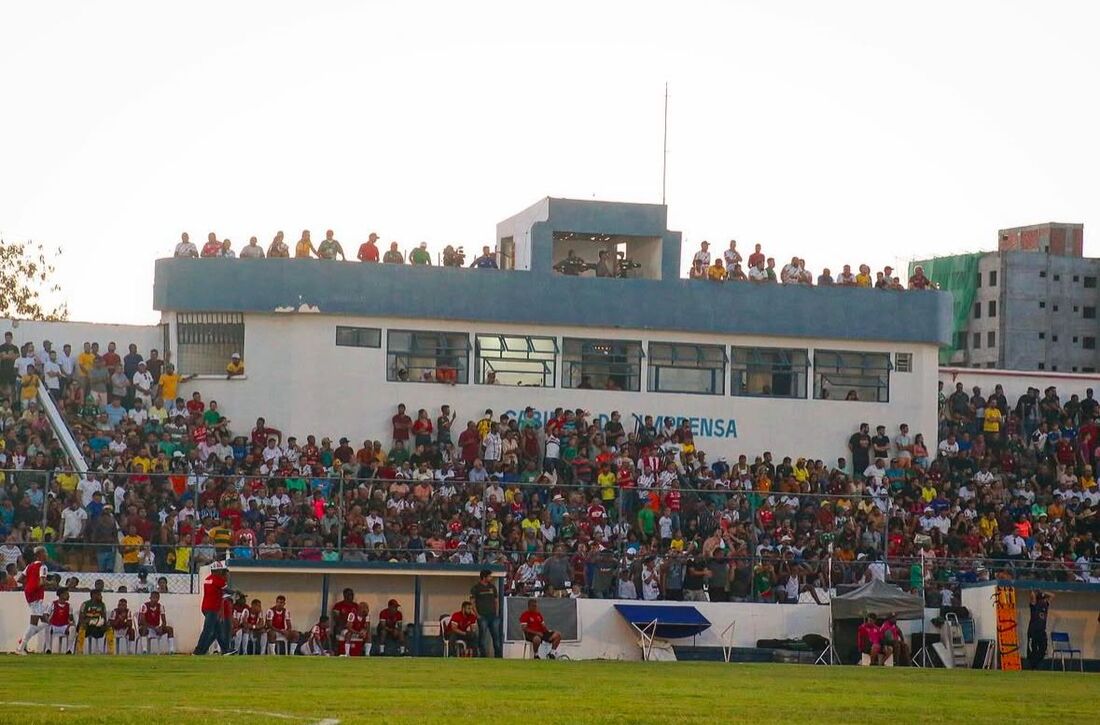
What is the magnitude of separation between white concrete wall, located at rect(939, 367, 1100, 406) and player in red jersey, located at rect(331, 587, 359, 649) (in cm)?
2066

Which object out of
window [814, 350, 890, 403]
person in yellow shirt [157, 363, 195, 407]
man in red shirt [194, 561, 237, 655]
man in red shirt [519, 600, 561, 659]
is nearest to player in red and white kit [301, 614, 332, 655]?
man in red shirt [194, 561, 237, 655]

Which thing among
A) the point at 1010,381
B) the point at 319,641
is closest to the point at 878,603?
the point at 319,641

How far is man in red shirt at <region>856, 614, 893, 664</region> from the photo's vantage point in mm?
37188

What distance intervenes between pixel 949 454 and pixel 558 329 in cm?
962

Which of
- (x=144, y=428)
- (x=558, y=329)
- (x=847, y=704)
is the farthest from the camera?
(x=558, y=329)

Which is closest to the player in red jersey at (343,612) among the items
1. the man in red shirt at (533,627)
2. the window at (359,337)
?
the man in red shirt at (533,627)

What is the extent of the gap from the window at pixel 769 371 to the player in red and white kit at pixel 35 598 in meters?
20.2

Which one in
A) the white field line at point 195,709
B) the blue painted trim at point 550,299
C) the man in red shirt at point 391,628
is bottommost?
the man in red shirt at point 391,628

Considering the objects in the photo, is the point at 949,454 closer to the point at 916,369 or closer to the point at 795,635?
the point at 916,369

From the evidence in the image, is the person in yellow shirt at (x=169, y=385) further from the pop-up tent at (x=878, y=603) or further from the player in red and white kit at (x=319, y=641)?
the pop-up tent at (x=878, y=603)

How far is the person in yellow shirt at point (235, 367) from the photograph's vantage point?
4678 centimetres

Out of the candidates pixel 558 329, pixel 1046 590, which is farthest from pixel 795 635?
pixel 558 329

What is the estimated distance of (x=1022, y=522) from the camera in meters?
45.1

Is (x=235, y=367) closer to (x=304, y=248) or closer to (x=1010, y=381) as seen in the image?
(x=304, y=248)
